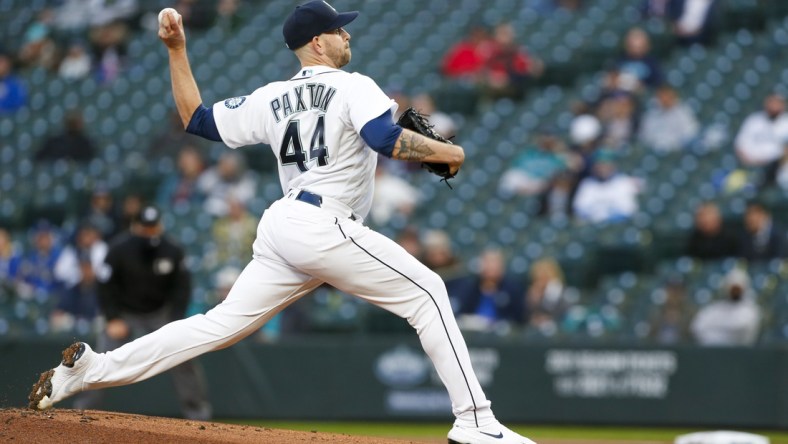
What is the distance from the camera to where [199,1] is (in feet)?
54.3

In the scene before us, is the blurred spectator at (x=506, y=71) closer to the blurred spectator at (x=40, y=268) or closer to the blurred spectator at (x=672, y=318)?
the blurred spectator at (x=672, y=318)

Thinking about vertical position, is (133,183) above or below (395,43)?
below

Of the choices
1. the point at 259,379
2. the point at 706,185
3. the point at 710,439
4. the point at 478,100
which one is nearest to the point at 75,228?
the point at 259,379

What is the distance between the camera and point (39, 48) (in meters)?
16.4

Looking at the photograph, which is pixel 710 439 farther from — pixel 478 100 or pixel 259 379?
pixel 478 100

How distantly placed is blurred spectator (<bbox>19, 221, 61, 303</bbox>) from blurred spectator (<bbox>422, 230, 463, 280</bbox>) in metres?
3.92

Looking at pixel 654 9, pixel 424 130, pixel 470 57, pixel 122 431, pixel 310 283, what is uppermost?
pixel 654 9

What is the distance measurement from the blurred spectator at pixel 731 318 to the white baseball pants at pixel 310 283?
565 cm

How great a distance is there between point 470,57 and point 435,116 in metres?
1.12

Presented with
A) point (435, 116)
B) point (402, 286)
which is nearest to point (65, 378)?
point (402, 286)

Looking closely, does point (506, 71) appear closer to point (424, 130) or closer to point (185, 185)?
point (185, 185)

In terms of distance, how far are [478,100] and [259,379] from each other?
4.73 m

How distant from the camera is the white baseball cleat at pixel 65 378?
512cm

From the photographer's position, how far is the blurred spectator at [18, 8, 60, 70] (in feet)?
53.4
